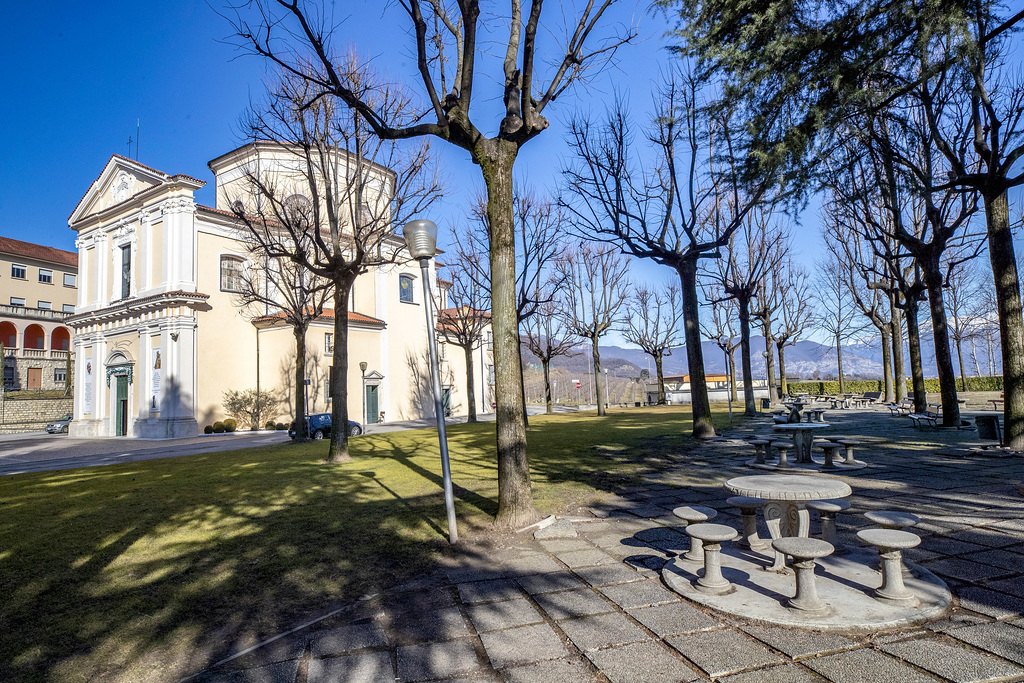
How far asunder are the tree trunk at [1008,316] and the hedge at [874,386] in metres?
32.5

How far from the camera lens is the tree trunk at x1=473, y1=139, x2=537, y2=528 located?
602 cm

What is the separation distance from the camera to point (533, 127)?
6.54m

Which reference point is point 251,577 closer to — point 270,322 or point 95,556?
point 95,556

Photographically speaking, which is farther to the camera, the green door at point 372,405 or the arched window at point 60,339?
the arched window at point 60,339

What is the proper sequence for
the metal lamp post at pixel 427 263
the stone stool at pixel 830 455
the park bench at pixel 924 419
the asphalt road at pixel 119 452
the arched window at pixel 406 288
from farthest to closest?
the arched window at pixel 406 288, the asphalt road at pixel 119 452, the park bench at pixel 924 419, the stone stool at pixel 830 455, the metal lamp post at pixel 427 263

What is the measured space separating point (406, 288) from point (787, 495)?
1354 inches

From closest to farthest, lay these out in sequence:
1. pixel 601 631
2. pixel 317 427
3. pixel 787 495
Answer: pixel 601 631 < pixel 787 495 < pixel 317 427

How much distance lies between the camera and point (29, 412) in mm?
38656

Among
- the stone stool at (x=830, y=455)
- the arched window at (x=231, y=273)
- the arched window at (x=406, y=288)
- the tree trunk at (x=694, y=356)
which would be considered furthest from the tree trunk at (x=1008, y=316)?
the arched window at (x=406, y=288)

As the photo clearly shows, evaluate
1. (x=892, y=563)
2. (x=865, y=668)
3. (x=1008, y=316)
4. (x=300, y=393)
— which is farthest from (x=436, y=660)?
(x=300, y=393)

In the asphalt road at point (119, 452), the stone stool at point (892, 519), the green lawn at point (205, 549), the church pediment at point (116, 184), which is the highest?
the church pediment at point (116, 184)

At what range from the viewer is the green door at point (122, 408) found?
2866 cm

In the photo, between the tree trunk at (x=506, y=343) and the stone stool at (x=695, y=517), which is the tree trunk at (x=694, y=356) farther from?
the stone stool at (x=695, y=517)

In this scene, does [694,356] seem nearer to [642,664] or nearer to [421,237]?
[421,237]
